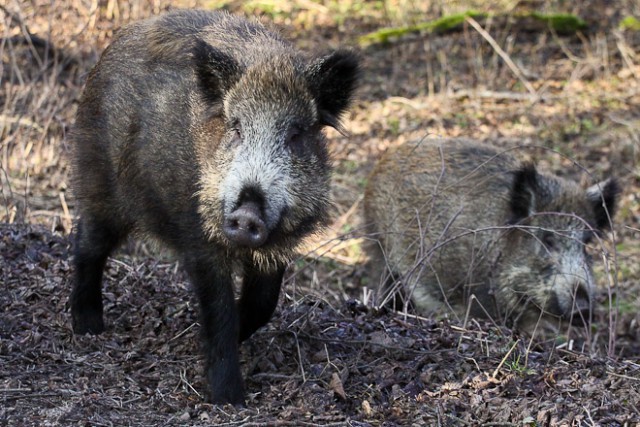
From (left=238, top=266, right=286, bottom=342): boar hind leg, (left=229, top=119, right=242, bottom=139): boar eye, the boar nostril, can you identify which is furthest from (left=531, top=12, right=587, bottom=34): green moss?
the boar nostril

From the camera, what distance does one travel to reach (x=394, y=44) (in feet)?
44.8

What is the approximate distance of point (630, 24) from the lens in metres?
13.2

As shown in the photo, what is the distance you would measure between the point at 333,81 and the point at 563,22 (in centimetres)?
981

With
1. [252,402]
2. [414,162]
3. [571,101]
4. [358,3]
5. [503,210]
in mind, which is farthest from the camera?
[358,3]

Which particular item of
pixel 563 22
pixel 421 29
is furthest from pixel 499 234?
pixel 563 22

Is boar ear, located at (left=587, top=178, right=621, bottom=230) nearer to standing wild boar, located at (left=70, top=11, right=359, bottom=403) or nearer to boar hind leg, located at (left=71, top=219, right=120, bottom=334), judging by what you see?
standing wild boar, located at (left=70, top=11, right=359, bottom=403)

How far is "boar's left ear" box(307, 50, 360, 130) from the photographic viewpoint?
442 centimetres

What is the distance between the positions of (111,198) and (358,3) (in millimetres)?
10876

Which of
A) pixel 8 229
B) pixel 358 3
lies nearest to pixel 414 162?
pixel 8 229

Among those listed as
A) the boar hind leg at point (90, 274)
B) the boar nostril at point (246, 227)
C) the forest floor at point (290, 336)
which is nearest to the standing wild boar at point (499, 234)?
the forest floor at point (290, 336)

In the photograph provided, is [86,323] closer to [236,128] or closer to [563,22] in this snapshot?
[236,128]

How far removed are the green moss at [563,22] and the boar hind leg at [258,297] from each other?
388 inches

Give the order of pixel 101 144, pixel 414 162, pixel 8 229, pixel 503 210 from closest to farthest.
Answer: pixel 101 144, pixel 8 229, pixel 503 210, pixel 414 162

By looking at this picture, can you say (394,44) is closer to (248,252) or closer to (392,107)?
(392,107)
